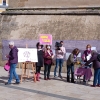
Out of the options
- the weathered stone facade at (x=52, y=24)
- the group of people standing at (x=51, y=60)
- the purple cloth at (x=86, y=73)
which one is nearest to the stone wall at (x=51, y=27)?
the weathered stone facade at (x=52, y=24)

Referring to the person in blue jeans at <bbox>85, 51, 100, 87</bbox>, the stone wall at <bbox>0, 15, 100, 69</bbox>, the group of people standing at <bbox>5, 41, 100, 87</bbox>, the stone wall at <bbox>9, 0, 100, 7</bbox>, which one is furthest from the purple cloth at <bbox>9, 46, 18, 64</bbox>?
the stone wall at <bbox>9, 0, 100, 7</bbox>

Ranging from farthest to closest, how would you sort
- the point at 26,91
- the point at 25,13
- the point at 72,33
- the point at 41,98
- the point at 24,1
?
the point at 24,1
the point at 25,13
the point at 72,33
the point at 26,91
the point at 41,98

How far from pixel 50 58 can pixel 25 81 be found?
132 centimetres

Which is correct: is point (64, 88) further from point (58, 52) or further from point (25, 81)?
point (58, 52)

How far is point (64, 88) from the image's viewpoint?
10.7 metres

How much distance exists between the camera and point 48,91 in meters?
10.1

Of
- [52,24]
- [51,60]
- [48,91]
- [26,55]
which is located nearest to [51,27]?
[52,24]

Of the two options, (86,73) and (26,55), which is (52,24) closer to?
(26,55)

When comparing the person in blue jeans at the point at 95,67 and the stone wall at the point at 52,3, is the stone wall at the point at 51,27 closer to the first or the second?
the stone wall at the point at 52,3

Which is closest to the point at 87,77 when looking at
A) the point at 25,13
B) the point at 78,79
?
the point at 78,79

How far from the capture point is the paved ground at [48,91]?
30.3ft

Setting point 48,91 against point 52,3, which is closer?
point 48,91

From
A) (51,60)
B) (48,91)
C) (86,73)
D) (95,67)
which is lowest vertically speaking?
(48,91)

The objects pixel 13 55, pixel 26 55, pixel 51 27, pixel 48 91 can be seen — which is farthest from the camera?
pixel 51 27
